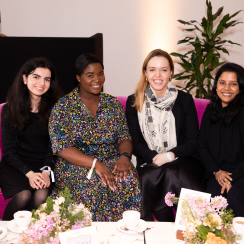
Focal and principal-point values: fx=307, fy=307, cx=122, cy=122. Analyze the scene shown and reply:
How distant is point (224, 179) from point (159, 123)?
0.66m

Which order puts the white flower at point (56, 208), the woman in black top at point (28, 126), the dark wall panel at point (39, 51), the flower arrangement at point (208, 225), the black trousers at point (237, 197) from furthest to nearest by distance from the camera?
the dark wall panel at point (39, 51) → the woman in black top at point (28, 126) → the black trousers at point (237, 197) → the white flower at point (56, 208) → the flower arrangement at point (208, 225)

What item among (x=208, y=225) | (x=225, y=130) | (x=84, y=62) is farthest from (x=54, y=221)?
(x=225, y=130)

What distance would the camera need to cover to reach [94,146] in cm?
227

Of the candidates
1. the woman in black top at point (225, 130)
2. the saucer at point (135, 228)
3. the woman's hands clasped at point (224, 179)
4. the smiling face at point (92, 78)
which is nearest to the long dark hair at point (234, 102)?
the woman in black top at point (225, 130)

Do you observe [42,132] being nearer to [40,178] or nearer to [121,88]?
[40,178]

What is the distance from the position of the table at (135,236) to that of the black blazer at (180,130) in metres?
0.85

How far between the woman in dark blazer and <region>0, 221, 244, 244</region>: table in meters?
0.68

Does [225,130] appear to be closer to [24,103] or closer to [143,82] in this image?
[143,82]

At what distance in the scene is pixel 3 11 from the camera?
421 cm

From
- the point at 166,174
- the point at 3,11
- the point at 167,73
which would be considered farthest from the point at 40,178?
the point at 3,11

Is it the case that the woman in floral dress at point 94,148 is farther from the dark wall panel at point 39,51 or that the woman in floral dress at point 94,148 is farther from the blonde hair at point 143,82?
the dark wall panel at point 39,51

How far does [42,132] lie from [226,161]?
1.40 metres

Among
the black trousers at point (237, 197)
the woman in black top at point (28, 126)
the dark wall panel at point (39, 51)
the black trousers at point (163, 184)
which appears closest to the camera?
the black trousers at point (237, 197)

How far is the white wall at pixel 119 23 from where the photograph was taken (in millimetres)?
4090
